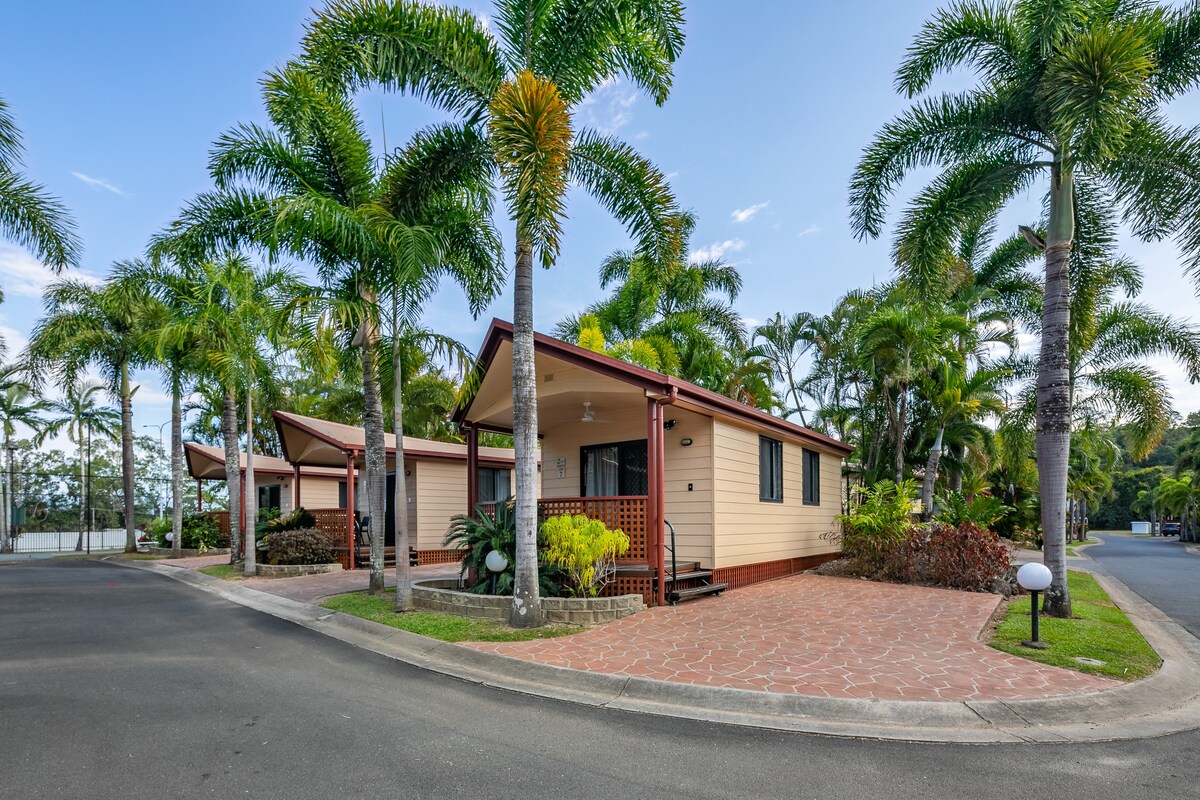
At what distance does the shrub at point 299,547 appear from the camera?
49.2ft

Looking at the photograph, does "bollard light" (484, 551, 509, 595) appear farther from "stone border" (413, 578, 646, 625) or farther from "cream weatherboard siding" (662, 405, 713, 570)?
"cream weatherboard siding" (662, 405, 713, 570)

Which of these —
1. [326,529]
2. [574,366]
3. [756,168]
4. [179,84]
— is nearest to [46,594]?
[326,529]

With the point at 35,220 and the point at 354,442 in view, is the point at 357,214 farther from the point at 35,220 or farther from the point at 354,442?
the point at 354,442

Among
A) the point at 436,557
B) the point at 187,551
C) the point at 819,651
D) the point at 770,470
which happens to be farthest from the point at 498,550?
the point at 187,551

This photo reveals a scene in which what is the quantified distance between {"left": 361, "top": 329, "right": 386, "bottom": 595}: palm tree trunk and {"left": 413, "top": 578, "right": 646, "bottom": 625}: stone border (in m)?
2.00

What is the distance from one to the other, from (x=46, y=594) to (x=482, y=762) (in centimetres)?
1300

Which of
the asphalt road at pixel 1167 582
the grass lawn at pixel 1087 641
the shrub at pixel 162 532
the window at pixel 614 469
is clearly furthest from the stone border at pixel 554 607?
the shrub at pixel 162 532

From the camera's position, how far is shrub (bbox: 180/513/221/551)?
2242 centimetres

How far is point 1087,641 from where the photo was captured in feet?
23.1

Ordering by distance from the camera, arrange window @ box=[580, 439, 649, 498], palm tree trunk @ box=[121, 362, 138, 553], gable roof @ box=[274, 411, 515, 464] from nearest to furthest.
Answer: window @ box=[580, 439, 649, 498] < gable roof @ box=[274, 411, 515, 464] < palm tree trunk @ box=[121, 362, 138, 553]

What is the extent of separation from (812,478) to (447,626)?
32.1 feet

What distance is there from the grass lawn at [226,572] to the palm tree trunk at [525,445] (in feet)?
30.7

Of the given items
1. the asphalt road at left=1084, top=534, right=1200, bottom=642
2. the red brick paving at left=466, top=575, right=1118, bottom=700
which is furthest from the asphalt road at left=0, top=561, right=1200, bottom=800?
the asphalt road at left=1084, top=534, right=1200, bottom=642

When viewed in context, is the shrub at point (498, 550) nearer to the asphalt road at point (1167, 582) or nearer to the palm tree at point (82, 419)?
the asphalt road at point (1167, 582)
